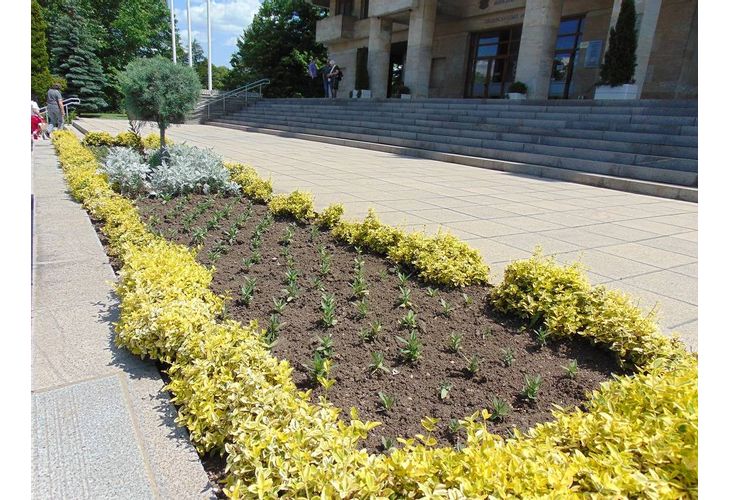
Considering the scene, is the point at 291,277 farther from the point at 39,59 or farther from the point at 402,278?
the point at 39,59

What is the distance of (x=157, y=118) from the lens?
8055 mm

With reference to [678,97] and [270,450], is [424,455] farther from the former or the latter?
[678,97]

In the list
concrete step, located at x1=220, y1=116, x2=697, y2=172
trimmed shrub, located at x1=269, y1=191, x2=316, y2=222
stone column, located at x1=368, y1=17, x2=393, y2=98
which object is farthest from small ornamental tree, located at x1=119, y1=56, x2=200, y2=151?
stone column, located at x1=368, y1=17, x2=393, y2=98

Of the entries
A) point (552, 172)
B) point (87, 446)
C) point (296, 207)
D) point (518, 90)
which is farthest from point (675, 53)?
point (87, 446)

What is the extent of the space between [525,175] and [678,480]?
1042 cm

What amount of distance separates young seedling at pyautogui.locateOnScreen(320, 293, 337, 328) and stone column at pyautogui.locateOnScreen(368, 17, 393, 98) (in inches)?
969

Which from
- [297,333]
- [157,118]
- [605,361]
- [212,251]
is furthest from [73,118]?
[605,361]

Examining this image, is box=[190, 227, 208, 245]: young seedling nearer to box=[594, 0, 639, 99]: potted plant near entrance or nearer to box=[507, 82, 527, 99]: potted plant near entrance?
box=[594, 0, 639, 99]: potted plant near entrance

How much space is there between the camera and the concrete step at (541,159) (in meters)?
9.40

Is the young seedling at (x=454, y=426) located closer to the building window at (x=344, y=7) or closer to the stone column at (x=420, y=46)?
the stone column at (x=420, y=46)

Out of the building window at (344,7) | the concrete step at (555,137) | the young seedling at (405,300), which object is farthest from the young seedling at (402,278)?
the building window at (344,7)

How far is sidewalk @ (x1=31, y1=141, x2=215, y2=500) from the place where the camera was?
1845mm

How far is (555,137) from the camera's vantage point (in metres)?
12.5

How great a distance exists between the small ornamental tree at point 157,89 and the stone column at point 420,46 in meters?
16.2
